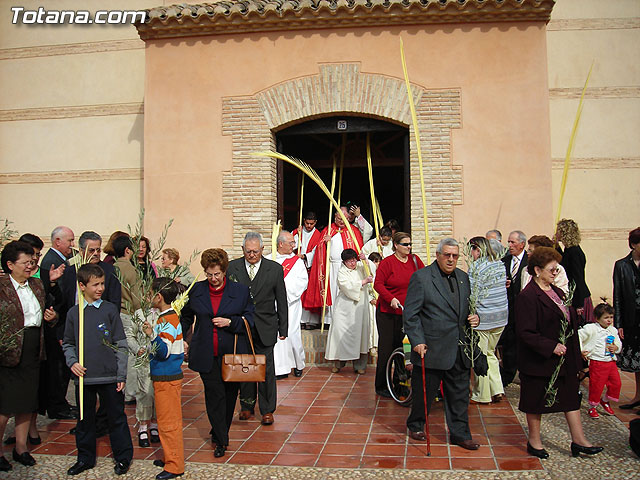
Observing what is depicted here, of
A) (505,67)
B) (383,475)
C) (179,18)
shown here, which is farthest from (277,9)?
(383,475)

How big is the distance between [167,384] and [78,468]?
1.03m

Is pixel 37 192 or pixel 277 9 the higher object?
pixel 277 9

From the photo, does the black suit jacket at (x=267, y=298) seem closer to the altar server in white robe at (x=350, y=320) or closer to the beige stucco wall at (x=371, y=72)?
the altar server in white robe at (x=350, y=320)

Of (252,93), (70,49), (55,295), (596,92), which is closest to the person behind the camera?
(55,295)

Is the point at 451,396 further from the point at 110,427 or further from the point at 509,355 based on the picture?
the point at 110,427

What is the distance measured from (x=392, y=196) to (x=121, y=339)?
10970mm

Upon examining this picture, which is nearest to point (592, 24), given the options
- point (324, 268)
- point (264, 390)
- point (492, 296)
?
point (324, 268)

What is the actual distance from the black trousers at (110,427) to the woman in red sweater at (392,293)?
3098 mm

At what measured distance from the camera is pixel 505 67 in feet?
31.4

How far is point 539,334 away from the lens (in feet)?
15.9

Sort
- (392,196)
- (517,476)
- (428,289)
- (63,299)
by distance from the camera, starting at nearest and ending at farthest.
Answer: (517,476) < (428,289) < (63,299) < (392,196)

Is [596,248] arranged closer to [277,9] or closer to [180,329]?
[277,9]

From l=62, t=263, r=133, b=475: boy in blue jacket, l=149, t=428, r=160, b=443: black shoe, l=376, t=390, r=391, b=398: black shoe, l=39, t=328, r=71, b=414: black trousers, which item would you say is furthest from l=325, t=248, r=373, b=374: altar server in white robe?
l=62, t=263, r=133, b=475: boy in blue jacket

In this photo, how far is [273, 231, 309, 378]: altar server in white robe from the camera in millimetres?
7937
